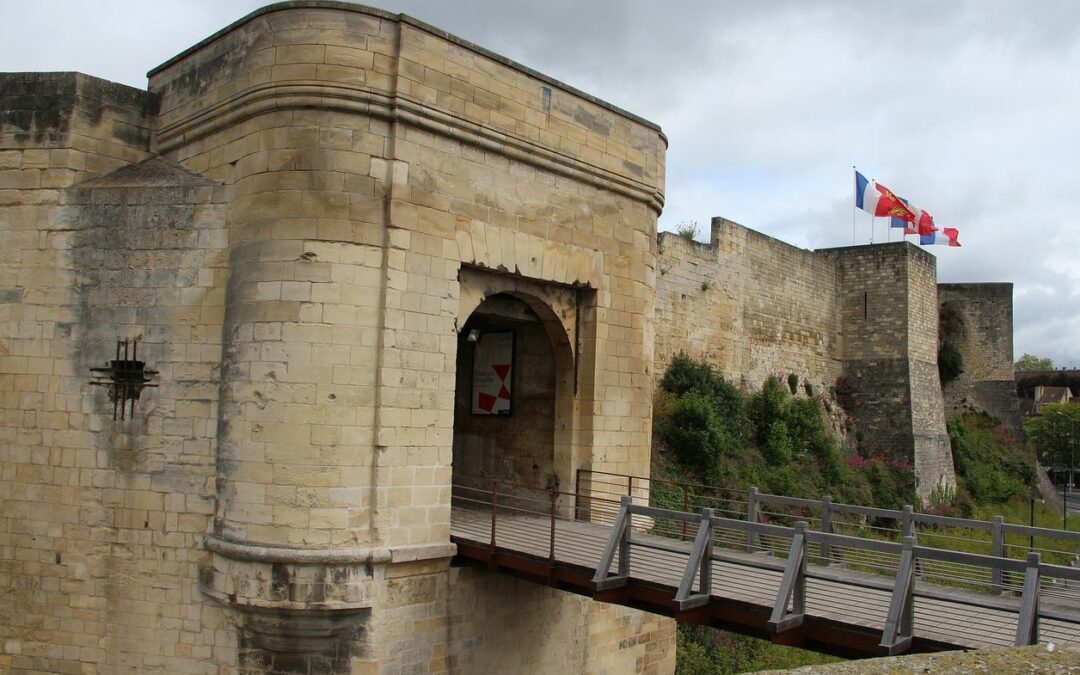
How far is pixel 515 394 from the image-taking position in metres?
11.6

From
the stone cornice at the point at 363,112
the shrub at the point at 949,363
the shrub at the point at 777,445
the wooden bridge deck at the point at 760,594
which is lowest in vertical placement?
the wooden bridge deck at the point at 760,594

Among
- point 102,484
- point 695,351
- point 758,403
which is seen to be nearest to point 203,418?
point 102,484

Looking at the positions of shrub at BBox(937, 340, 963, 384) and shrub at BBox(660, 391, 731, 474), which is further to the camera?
shrub at BBox(937, 340, 963, 384)

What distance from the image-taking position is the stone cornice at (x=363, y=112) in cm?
846

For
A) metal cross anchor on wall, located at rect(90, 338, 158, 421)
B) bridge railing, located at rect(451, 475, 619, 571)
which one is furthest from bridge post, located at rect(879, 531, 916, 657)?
metal cross anchor on wall, located at rect(90, 338, 158, 421)

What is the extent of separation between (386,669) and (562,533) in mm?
2348

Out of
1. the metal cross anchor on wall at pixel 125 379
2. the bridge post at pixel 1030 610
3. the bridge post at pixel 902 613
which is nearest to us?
the bridge post at pixel 1030 610

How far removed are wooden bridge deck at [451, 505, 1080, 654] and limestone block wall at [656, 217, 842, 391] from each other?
10184 mm

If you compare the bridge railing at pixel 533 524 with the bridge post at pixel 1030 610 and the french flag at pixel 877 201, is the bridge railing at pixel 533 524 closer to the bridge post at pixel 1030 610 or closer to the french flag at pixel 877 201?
the bridge post at pixel 1030 610

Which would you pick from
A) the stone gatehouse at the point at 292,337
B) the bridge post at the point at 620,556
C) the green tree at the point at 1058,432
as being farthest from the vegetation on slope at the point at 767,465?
the green tree at the point at 1058,432

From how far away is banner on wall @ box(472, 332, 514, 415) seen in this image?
38.4 ft

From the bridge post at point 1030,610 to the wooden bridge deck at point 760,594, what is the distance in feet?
0.40

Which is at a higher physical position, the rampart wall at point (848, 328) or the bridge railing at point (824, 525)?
the rampart wall at point (848, 328)

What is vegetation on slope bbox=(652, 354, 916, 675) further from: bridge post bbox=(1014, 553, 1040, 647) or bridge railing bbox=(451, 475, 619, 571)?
bridge post bbox=(1014, 553, 1040, 647)
